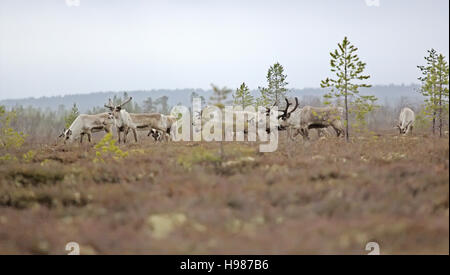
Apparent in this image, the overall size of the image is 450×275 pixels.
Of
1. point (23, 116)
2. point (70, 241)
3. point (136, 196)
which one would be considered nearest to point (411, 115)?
point (136, 196)

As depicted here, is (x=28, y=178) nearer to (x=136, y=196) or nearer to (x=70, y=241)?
(x=136, y=196)

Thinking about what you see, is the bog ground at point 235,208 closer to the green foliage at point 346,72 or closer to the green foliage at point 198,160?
the green foliage at point 198,160

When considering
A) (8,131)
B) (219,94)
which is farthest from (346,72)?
(8,131)

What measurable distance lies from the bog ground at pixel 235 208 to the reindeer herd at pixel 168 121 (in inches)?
296

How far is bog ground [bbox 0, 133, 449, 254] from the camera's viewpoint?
12.6ft

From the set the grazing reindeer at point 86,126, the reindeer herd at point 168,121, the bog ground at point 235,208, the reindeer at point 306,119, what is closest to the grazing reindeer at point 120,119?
the reindeer herd at point 168,121

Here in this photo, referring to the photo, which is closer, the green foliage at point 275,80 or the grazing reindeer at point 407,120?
the grazing reindeer at point 407,120

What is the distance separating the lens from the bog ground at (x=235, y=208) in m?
3.83

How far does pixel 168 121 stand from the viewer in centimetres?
2153

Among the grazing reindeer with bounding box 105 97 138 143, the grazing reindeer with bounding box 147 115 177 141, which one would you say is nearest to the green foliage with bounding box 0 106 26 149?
the grazing reindeer with bounding box 105 97 138 143
